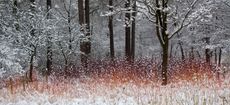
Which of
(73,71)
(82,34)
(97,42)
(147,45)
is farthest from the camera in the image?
(147,45)

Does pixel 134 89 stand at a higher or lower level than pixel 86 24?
lower

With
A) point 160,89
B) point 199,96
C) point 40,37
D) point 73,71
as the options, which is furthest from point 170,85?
point 40,37

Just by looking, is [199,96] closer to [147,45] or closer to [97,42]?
[97,42]

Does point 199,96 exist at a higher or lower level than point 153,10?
lower

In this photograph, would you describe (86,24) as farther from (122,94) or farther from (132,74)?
(122,94)

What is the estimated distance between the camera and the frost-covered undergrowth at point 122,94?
8.62 m

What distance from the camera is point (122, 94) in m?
9.84

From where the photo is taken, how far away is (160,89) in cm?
1023

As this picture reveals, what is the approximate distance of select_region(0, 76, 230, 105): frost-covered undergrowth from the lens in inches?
340

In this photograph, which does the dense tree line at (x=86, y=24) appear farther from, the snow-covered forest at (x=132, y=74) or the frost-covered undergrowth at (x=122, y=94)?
the frost-covered undergrowth at (x=122, y=94)

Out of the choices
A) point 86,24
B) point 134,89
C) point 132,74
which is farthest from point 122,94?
point 86,24

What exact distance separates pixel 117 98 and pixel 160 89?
1364 mm

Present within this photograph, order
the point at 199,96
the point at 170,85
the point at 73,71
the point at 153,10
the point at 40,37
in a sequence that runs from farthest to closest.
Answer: the point at 40,37, the point at 73,71, the point at 153,10, the point at 170,85, the point at 199,96

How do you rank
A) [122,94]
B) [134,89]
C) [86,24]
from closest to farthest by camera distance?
[122,94] < [134,89] < [86,24]
